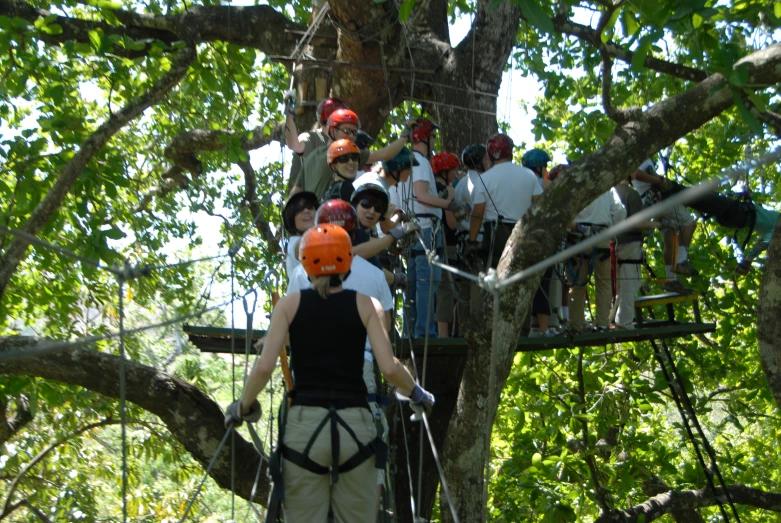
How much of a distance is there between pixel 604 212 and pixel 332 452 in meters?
3.44

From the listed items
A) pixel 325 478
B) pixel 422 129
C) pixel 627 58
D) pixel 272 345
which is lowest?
pixel 325 478

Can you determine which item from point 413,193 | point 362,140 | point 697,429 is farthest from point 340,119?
point 697,429

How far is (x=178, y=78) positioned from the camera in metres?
7.29

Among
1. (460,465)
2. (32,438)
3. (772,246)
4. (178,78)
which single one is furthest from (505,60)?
(32,438)

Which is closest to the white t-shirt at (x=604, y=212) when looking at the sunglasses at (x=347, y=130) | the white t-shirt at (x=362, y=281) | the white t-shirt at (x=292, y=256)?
the sunglasses at (x=347, y=130)

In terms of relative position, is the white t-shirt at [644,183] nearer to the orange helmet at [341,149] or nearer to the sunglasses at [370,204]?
the orange helmet at [341,149]

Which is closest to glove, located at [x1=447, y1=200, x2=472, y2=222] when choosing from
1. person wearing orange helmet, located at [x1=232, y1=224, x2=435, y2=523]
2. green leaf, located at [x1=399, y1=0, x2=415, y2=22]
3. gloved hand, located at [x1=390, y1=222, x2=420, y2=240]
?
gloved hand, located at [x1=390, y1=222, x2=420, y2=240]

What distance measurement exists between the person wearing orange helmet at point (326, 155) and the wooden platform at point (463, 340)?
3.08 ft

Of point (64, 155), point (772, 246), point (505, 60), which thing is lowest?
point (772, 246)

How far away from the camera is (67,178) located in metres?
6.46

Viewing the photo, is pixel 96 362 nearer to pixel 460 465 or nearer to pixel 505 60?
pixel 460 465

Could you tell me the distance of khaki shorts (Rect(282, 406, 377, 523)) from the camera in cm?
333

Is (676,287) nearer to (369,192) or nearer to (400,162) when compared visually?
(400,162)

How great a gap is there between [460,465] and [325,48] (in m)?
3.50
